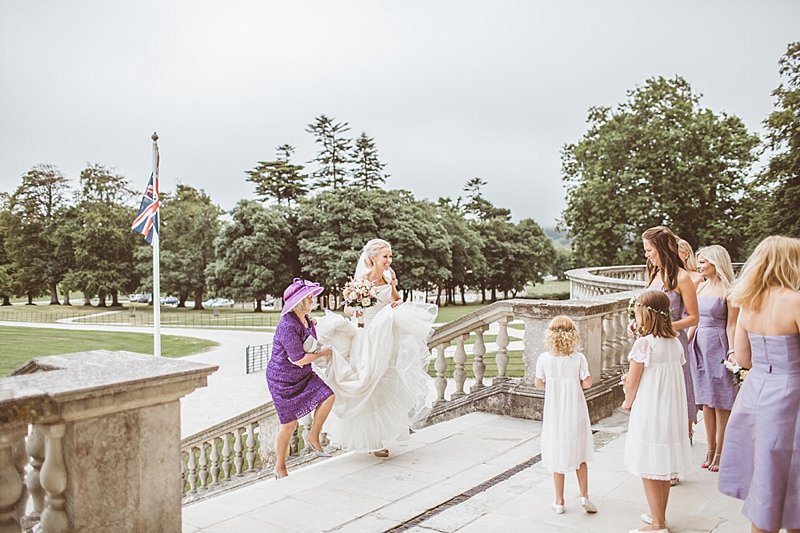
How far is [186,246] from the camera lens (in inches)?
2184

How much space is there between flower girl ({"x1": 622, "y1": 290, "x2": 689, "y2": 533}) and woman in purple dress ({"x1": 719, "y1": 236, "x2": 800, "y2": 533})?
454 mm

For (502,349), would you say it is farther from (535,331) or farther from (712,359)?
(712,359)

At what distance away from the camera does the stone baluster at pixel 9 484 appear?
8.43 feet

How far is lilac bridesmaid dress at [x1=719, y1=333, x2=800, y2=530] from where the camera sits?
3.15 metres

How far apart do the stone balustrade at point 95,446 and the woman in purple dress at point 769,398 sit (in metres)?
2.84

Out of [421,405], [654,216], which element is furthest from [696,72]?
[421,405]

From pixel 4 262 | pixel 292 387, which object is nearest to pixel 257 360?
pixel 4 262

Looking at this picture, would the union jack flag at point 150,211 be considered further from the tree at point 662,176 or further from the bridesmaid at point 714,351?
the tree at point 662,176

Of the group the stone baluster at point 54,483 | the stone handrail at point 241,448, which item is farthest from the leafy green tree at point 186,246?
the stone baluster at point 54,483

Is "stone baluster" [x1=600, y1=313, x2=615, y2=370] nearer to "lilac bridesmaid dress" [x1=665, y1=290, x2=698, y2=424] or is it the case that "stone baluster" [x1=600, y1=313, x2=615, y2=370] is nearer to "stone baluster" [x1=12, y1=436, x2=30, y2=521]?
"lilac bridesmaid dress" [x1=665, y1=290, x2=698, y2=424]

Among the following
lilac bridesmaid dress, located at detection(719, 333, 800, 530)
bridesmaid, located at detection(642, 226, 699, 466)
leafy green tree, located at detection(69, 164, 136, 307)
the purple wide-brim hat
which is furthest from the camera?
leafy green tree, located at detection(69, 164, 136, 307)

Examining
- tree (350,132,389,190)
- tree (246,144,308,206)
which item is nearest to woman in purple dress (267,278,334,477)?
tree (350,132,389,190)

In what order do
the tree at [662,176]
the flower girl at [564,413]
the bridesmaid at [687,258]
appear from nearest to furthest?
the flower girl at [564,413] < the bridesmaid at [687,258] < the tree at [662,176]

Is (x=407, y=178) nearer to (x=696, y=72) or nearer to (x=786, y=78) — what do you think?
(x=696, y=72)
